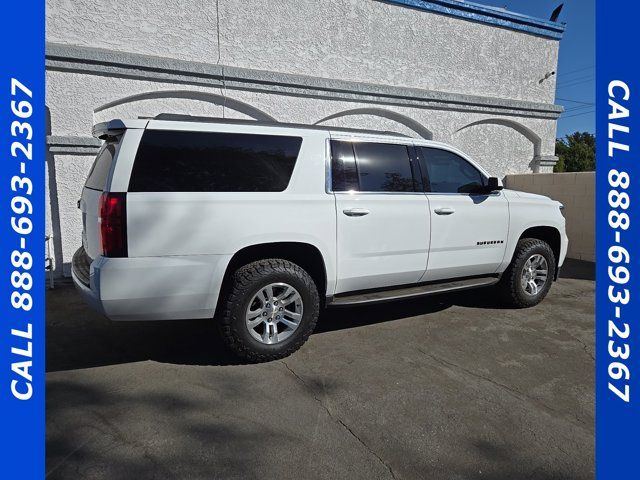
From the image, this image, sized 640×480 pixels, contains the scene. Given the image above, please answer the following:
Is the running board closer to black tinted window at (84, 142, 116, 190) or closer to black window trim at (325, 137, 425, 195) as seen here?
black window trim at (325, 137, 425, 195)

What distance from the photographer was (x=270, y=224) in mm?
3434

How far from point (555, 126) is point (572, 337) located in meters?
7.87

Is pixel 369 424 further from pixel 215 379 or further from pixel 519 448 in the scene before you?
pixel 215 379

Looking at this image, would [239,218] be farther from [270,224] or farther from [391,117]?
[391,117]

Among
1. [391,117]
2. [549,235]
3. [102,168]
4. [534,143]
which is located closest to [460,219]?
[549,235]

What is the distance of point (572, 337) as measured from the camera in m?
4.30

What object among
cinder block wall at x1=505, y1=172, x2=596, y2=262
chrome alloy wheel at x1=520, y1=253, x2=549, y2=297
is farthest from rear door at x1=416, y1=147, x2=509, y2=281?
cinder block wall at x1=505, y1=172, x2=596, y2=262

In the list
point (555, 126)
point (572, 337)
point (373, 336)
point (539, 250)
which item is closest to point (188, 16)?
point (373, 336)

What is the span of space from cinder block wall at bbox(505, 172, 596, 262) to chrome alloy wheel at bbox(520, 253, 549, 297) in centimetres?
382

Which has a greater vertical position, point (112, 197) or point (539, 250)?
point (112, 197)

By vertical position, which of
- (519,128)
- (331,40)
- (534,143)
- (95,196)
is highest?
(331,40)

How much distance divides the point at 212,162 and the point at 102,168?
93 cm

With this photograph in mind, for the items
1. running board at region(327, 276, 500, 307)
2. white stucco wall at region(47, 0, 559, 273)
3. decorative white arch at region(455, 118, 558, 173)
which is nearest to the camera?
running board at region(327, 276, 500, 307)

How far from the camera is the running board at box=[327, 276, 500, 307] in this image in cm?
387
